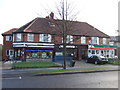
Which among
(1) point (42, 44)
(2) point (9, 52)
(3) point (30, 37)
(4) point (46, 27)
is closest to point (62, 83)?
(1) point (42, 44)

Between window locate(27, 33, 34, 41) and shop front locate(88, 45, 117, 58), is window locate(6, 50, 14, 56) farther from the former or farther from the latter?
shop front locate(88, 45, 117, 58)

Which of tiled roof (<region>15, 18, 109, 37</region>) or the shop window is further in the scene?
tiled roof (<region>15, 18, 109, 37</region>)

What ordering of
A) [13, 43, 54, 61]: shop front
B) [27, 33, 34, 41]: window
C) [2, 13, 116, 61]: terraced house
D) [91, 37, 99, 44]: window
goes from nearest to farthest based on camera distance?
[13, 43, 54, 61]: shop front
[2, 13, 116, 61]: terraced house
[27, 33, 34, 41]: window
[91, 37, 99, 44]: window

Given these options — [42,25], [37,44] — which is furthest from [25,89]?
[42,25]

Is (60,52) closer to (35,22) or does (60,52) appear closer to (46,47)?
(46,47)

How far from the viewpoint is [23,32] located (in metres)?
→ 29.3

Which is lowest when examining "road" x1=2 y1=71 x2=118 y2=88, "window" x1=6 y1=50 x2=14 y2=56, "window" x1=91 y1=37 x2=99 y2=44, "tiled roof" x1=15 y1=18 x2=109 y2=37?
"road" x1=2 y1=71 x2=118 y2=88

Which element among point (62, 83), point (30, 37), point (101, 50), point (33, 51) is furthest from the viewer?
point (101, 50)

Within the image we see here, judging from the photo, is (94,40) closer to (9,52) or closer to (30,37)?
(30,37)

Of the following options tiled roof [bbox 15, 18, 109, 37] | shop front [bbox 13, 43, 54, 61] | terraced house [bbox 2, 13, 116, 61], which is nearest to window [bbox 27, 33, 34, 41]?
terraced house [bbox 2, 13, 116, 61]

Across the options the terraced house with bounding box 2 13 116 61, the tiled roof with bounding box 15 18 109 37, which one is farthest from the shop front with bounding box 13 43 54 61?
the tiled roof with bounding box 15 18 109 37

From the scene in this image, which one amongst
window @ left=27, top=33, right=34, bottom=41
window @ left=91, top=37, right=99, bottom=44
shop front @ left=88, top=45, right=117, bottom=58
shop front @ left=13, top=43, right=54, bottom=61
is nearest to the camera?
shop front @ left=13, top=43, right=54, bottom=61

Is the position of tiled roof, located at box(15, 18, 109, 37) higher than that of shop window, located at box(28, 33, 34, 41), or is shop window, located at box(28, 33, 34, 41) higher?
tiled roof, located at box(15, 18, 109, 37)

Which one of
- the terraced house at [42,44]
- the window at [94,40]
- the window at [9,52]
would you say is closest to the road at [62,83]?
the terraced house at [42,44]
